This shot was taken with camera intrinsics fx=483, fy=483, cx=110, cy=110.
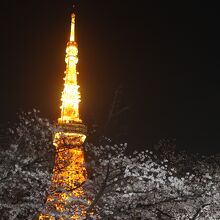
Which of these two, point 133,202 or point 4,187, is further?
point 133,202

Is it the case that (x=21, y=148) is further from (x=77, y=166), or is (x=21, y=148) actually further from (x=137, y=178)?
(x=77, y=166)


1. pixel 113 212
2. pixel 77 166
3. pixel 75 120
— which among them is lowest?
pixel 113 212

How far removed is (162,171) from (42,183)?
4.04m

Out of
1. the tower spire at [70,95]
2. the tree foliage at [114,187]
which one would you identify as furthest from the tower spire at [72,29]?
the tree foliage at [114,187]

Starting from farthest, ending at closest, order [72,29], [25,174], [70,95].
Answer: [72,29], [70,95], [25,174]

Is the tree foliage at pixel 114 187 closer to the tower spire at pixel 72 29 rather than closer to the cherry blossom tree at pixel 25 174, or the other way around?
the cherry blossom tree at pixel 25 174

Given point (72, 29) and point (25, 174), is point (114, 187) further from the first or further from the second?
point (72, 29)

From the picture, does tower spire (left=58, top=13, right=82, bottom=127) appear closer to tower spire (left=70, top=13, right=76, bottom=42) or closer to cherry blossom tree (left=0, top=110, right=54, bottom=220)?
tower spire (left=70, top=13, right=76, bottom=42)

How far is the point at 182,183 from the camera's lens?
50.8 ft

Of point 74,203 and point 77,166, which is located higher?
point 77,166

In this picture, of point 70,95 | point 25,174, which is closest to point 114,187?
point 25,174

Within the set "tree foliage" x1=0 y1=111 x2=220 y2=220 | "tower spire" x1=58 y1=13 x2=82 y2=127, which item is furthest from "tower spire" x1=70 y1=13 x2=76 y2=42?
"tree foliage" x1=0 y1=111 x2=220 y2=220

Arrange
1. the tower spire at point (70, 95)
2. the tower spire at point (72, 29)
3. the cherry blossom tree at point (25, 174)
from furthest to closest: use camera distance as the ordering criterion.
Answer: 1. the tower spire at point (72, 29)
2. the tower spire at point (70, 95)
3. the cherry blossom tree at point (25, 174)

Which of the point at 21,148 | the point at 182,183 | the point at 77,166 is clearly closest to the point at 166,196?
the point at 182,183
